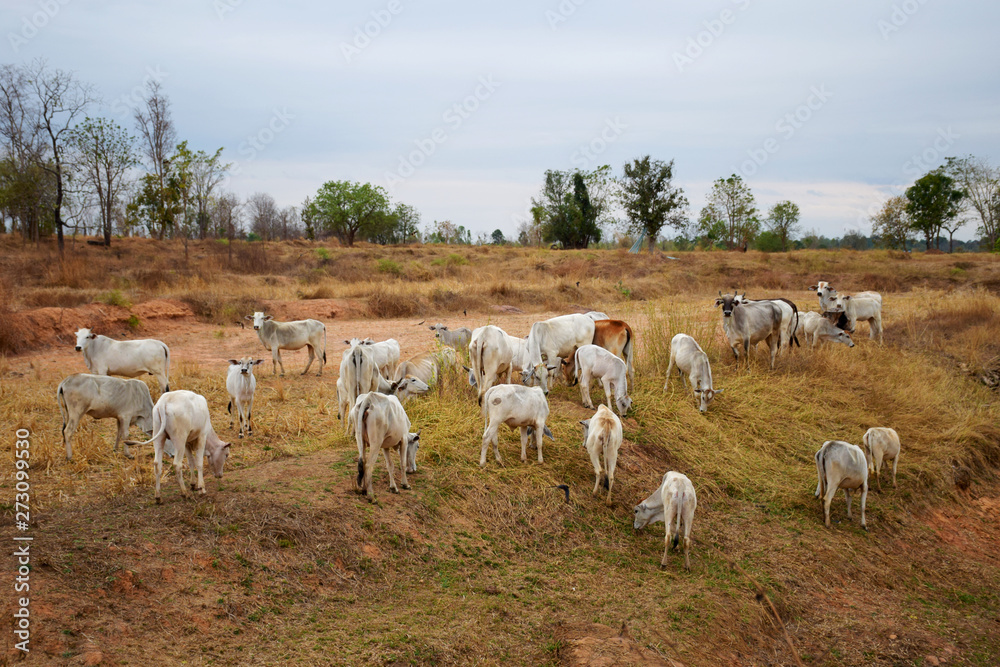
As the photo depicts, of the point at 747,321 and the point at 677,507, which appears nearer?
the point at 677,507

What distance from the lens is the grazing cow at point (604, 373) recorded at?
9266 millimetres

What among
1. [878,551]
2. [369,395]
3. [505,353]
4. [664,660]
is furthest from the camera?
[505,353]

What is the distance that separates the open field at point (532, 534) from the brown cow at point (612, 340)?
0.50 metres

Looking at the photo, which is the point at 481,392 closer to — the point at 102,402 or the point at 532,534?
the point at 532,534

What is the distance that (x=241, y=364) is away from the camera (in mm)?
8312

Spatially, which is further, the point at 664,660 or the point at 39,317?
the point at 39,317

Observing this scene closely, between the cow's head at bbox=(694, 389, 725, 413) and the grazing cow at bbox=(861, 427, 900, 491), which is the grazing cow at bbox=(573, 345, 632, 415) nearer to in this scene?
the cow's head at bbox=(694, 389, 725, 413)

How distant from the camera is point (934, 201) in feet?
142

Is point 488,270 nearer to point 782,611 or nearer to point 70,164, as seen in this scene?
point 70,164

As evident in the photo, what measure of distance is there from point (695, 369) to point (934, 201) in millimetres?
42572

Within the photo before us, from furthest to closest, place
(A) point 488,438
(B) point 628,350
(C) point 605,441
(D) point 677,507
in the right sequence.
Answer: (B) point 628,350 → (A) point 488,438 → (C) point 605,441 → (D) point 677,507

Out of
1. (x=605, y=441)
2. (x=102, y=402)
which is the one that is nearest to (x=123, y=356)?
(x=102, y=402)

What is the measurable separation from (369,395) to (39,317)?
1237cm

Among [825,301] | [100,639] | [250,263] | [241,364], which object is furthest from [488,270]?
[100,639]
